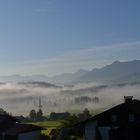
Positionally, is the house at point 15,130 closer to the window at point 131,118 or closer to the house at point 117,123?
the house at point 117,123

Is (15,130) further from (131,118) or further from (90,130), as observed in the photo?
(131,118)

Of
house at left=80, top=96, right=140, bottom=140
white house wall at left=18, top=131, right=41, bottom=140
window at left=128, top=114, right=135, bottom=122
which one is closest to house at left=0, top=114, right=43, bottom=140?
white house wall at left=18, top=131, right=41, bottom=140

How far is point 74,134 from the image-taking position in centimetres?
8269

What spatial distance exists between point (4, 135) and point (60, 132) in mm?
10578

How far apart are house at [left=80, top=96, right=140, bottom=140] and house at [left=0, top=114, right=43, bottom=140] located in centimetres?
1040

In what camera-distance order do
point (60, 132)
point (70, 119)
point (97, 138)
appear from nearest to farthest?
1. point (97, 138)
2. point (60, 132)
3. point (70, 119)

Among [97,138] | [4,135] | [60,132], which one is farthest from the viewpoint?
[60,132]

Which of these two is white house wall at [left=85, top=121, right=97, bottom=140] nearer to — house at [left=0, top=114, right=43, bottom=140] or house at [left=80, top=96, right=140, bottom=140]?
house at [left=80, top=96, right=140, bottom=140]

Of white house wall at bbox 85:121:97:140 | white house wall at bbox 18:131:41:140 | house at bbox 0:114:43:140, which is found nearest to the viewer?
white house wall at bbox 85:121:97:140

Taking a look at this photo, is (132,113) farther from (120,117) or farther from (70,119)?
(70,119)

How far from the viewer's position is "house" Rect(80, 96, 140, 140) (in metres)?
70.4

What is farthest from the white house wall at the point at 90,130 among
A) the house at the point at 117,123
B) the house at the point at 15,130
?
the house at the point at 15,130

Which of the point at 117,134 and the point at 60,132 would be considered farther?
the point at 60,132

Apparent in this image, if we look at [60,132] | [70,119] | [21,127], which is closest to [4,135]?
[21,127]
